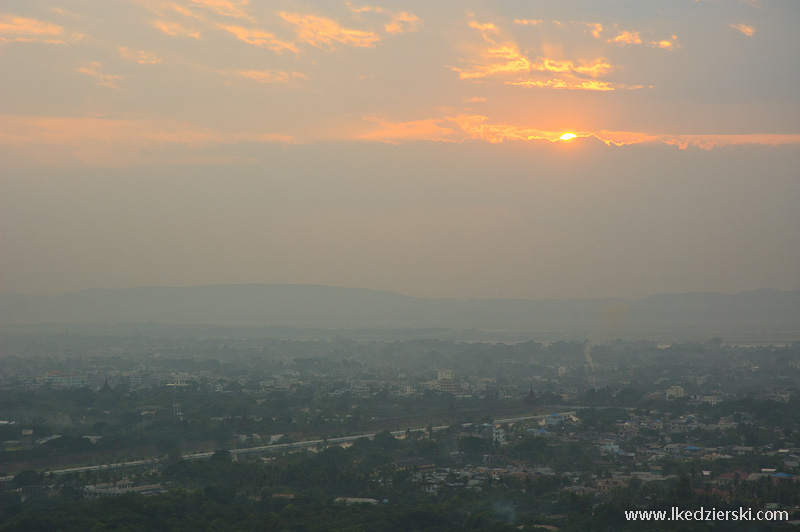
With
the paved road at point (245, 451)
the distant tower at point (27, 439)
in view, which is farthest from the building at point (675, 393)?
the distant tower at point (27, 439)

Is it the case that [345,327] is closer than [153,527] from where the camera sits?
No

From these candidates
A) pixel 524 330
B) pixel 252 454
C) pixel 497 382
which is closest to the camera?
pixel 252 454

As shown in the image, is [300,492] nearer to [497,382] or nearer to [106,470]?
[106,470]

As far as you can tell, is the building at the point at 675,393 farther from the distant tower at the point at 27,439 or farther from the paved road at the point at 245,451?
the distant tower at the point at 27,439

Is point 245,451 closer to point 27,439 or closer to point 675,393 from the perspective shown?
point 27,439

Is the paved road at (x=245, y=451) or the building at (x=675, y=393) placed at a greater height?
the paved road at (x=245, y=451)

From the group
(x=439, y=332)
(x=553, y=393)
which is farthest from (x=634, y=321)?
(x=553, y=393)

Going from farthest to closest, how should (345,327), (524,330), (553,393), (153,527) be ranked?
(345,327) → (524,330) → (553,393) → (153,527)

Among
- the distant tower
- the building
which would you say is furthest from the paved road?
the building
